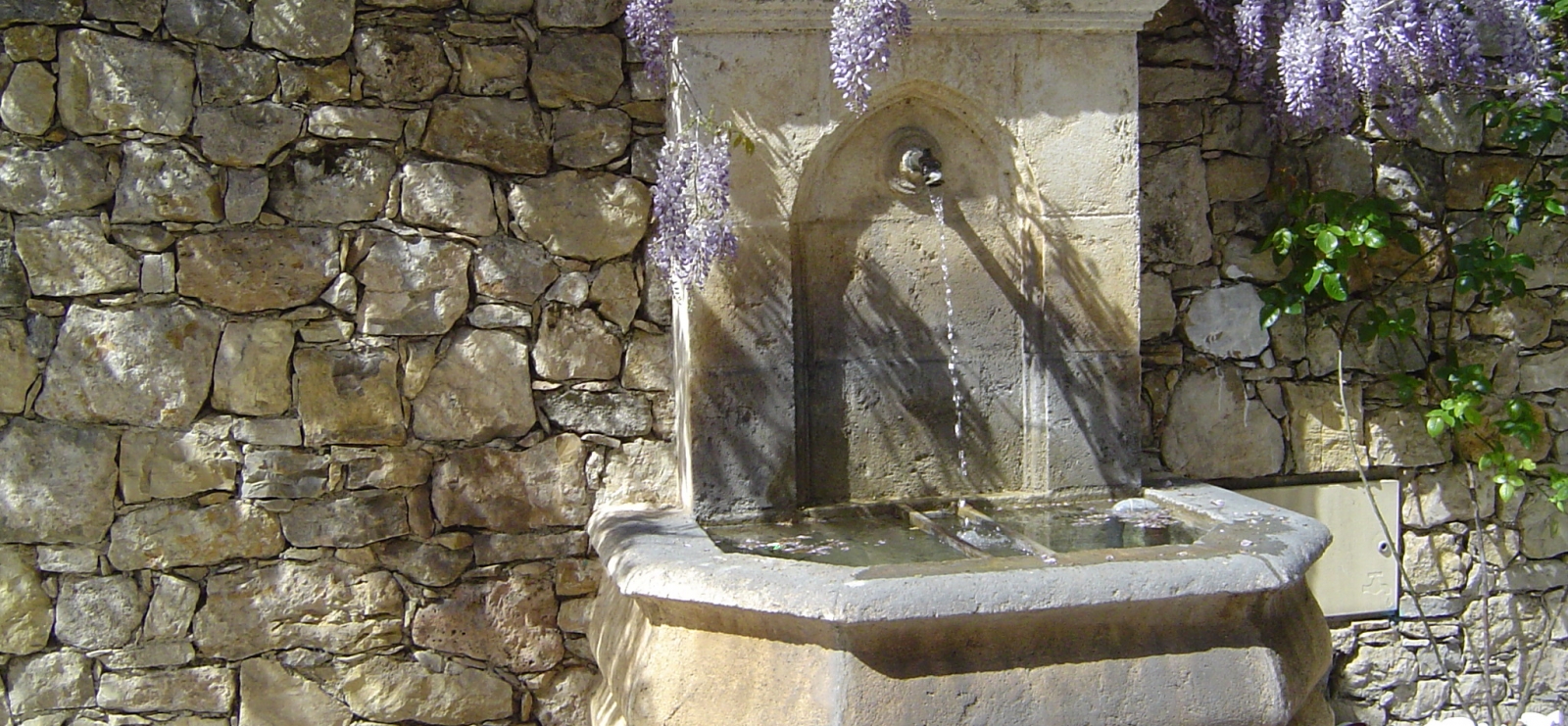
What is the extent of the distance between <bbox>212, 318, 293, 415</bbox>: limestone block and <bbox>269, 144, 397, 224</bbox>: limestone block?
1.01 ft

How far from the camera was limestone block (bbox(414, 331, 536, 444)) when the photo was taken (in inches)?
121

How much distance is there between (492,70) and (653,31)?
49cm

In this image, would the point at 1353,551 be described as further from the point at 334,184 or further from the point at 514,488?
the point at 334,184

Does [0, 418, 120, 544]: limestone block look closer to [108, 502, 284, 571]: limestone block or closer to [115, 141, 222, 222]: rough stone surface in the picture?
[108, 502, 284, 571]: limestone block

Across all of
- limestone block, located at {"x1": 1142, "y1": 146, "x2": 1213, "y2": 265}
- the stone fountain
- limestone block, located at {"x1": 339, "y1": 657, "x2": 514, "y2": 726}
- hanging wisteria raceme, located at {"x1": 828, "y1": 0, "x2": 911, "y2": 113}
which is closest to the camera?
the stone fountain

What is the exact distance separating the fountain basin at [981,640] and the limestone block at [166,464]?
51.6 inches

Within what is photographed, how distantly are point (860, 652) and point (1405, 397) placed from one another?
227 centimetres

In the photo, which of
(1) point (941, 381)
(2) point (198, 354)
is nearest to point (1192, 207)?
(1) point (941, 381)

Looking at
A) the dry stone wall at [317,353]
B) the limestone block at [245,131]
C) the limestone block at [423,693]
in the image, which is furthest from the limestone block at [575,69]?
the limestone block at [423,693]

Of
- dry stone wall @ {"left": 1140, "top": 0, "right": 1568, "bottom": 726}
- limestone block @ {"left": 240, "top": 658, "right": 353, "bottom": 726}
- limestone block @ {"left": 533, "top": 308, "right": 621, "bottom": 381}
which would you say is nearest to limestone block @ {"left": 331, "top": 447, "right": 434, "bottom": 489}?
limestone block @ {"left": 533, "top": 308, "right": 621, "bottom": 381}

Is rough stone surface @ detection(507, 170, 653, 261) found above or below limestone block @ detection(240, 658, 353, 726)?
above

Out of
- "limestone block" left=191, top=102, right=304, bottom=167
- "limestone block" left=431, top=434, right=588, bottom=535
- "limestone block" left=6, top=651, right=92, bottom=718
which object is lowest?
"limestone block" left=6, top=651, right=92, bottom=718

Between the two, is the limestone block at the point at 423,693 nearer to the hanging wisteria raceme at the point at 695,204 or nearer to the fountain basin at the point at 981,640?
the fountain basin at the point at 981,640

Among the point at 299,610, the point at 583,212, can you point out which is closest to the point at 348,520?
the point at 299,610
